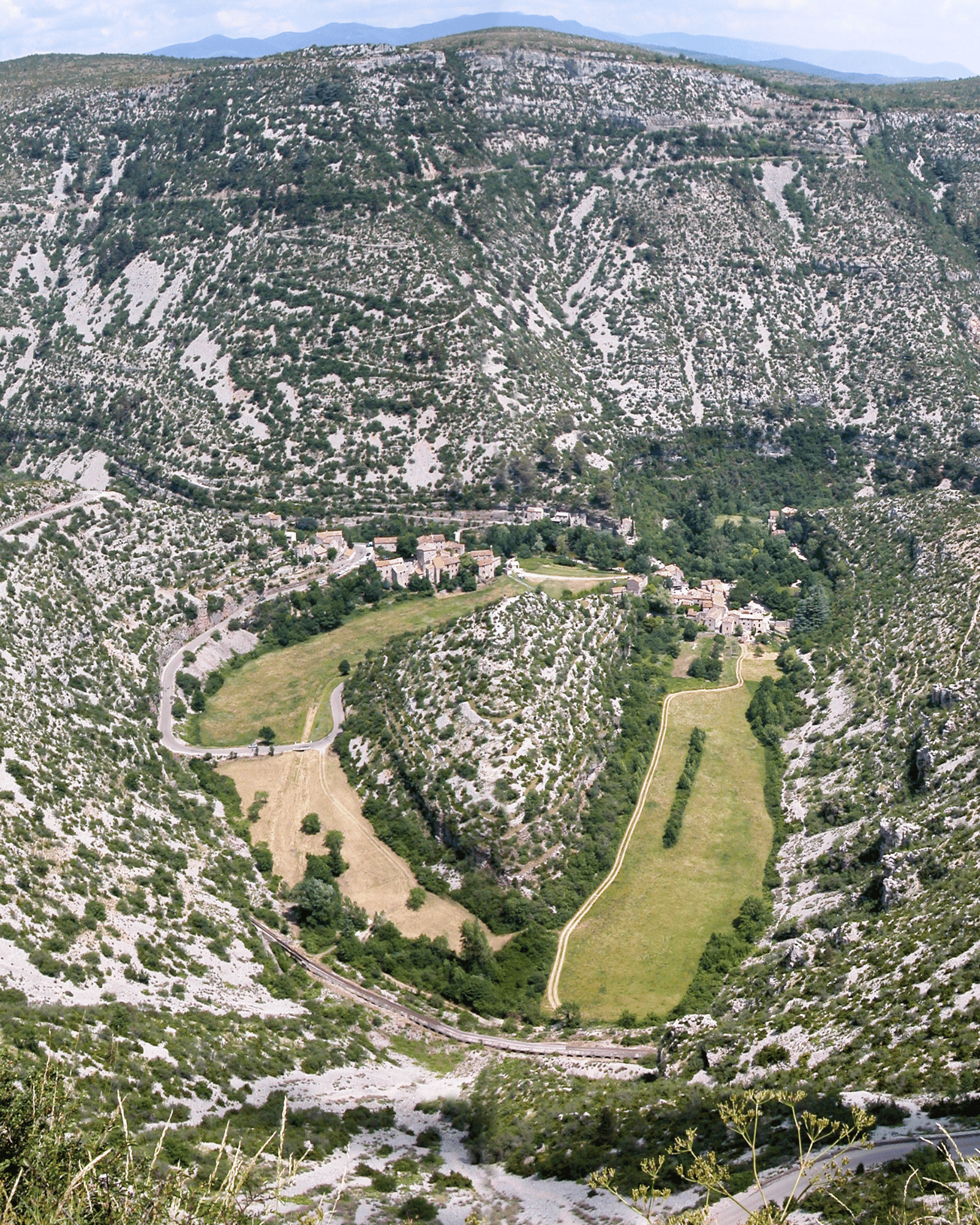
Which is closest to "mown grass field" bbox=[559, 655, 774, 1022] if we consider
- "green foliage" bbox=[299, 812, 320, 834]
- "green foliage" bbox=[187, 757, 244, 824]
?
"green foliage" bbox=[299, 812, 320, 834]

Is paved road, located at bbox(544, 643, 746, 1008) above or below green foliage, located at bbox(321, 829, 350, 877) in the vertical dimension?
below

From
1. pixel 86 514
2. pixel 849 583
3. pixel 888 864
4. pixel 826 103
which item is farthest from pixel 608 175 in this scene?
pixel 888 864

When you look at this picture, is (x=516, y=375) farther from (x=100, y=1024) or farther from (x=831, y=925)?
(x=100, y=1024)

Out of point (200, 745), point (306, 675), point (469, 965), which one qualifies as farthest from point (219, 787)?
point (469, 965)

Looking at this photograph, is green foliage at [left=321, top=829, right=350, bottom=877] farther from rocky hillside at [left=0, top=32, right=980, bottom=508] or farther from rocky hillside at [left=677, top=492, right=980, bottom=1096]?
rocky hillside at [left=0, top=32, right=980, bottom=508]

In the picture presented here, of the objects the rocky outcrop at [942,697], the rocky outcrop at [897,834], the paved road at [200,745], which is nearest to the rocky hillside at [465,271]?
the paved road at [200,745]

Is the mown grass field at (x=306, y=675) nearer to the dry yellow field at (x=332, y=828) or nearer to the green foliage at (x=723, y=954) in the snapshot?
the dry yellow field at (x=332, y=828)
